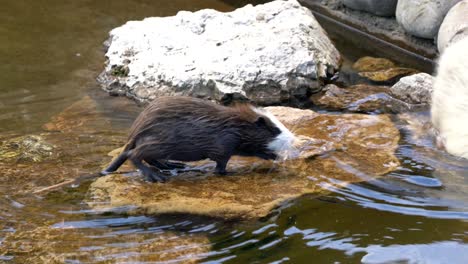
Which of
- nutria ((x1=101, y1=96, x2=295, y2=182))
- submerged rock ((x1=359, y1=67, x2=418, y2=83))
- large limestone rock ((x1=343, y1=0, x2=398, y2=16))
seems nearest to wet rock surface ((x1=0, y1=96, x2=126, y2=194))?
nutria ((x1=101, y1=96, x2=295, y2=182))

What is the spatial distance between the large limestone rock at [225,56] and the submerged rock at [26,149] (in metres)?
1.45

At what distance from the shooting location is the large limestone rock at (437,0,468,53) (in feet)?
19.9

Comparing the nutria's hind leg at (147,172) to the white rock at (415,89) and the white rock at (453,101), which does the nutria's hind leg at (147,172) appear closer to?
the white rock at (453,101)

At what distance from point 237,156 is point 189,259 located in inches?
58.3

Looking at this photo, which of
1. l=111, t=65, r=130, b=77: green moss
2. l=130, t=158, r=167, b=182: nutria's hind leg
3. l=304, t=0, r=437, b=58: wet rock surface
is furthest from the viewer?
l=304, t=0, r=437, b=58: wet rock surface

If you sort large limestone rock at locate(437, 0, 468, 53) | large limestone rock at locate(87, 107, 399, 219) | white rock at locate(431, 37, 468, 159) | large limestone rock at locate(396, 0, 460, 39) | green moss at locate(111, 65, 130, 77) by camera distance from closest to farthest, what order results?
1. large limestone rock at locate(87, 107, 399, 219)
2. white rock at locate(431, 37, 468, 159)
3. large limestone rock at locate(437, 0, 468, 53)
4. green moss at locate(111, 65, 130, 77)
5. large limestone rock at locate(396, 0, 460, 39)

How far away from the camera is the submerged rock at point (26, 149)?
4516mm

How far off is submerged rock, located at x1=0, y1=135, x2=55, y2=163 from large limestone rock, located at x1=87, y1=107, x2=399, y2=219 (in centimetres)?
69

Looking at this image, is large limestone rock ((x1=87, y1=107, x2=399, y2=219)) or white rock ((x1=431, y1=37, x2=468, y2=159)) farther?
white rock ((x1=431, y1=37, x2=468, y2=159))

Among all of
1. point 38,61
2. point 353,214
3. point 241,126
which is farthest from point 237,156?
point 38,61

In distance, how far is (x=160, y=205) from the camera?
3.71m

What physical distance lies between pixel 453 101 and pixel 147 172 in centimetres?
214

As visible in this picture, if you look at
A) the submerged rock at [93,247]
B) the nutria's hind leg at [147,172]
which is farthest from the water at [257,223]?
the nutria's hind leg at [147,172]

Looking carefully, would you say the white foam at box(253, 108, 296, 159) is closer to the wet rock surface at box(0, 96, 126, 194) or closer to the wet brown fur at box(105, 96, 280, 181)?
the wet brown fur at box(105, 96, 280, 181)
